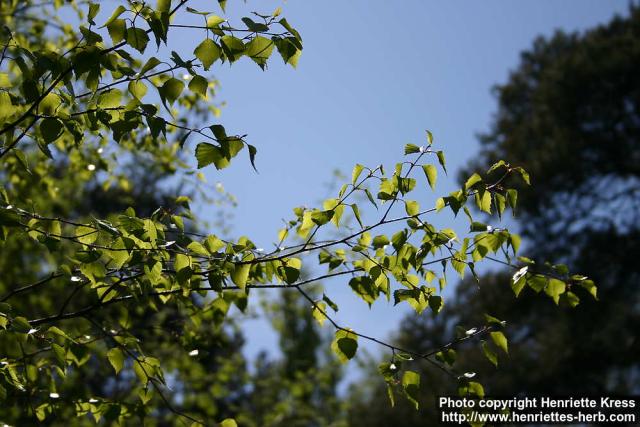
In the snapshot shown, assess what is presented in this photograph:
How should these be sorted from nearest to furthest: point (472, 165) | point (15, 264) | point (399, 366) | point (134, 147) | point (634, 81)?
1. point (399, 366)
2. point (134, 147)
3. point (15, 264)
4. point (634, 81)
5. point (472, 165)

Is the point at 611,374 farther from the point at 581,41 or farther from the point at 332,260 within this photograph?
the point at 332,260

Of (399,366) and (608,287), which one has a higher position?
(608,287)

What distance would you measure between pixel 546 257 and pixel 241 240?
16224 mm

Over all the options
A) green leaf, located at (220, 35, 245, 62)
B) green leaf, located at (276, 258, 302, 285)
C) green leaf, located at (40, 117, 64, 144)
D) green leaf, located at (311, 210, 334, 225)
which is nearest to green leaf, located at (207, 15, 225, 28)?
green leaf, located at (220, 35, 245, 62)

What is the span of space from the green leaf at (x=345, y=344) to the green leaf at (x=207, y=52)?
1205 mm

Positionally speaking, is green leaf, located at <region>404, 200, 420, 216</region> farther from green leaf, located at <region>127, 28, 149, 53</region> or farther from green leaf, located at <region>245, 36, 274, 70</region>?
green leaf, located at <region>127, 28, 149, 53</region>

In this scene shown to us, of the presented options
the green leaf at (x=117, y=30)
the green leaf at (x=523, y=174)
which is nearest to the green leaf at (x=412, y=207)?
the green leaf at (x=523, y=174)

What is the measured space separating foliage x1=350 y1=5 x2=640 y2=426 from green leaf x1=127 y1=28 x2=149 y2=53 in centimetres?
1512

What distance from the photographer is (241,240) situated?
2721 mm

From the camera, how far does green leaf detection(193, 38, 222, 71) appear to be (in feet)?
7.11

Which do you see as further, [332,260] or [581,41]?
[581,41]

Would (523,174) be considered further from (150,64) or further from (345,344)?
(150,64)

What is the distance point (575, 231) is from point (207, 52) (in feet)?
58.0

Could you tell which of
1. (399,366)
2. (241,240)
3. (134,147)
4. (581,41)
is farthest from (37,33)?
(581,41)
